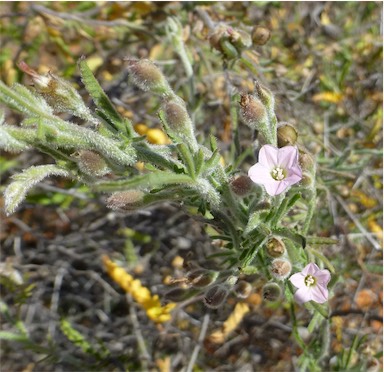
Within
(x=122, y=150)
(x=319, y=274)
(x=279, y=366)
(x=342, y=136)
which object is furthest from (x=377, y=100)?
(x=122, y=150)

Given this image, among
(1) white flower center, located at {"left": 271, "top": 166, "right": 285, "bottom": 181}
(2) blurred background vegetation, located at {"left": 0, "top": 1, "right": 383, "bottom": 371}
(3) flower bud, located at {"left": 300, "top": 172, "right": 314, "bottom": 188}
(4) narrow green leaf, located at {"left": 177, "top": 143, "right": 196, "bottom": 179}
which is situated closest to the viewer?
(4) narrow green leaf, located at {"left": 177, "top": 143, "right": 196, "bottom": 179}

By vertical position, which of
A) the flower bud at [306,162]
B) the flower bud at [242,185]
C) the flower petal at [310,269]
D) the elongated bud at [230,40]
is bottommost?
the flower petal at [310,269]

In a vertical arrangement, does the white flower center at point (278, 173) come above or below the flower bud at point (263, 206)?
above

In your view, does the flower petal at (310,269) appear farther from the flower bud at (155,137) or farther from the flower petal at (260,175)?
the flower bud at (155,137)

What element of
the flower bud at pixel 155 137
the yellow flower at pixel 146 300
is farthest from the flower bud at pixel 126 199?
the flower bud at pixel 155 137

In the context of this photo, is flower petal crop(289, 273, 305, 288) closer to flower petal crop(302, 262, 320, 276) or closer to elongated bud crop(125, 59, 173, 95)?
flower petal crop(302, 262, 320, 276)

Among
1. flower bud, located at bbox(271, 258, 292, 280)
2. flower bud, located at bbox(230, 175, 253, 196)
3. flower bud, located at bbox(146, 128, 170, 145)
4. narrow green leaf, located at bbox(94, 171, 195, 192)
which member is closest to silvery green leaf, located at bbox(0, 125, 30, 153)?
narrow green leaf, located at bbox(94, 171, 195, 192)

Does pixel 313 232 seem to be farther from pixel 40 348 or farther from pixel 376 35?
pixel 376 35

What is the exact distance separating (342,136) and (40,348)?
2621 millimetres

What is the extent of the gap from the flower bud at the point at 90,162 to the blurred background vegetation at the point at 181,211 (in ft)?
3.76

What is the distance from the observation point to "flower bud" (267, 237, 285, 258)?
1876mm

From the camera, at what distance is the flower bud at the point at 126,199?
5.88ft

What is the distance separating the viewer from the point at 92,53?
475 centimetres

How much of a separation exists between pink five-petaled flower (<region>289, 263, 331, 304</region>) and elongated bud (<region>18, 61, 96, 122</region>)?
0.92 metres
